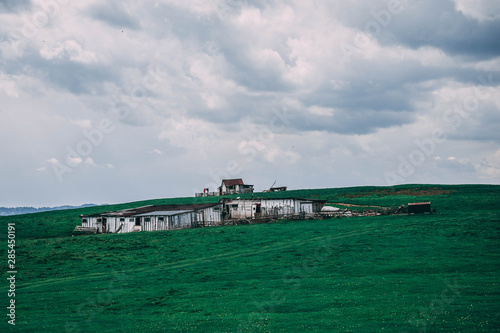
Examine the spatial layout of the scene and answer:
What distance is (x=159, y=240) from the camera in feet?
206

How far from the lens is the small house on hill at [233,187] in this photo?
16888 centimetres

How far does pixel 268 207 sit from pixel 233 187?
84.1 metres

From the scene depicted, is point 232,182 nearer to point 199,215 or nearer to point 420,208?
point 199,215

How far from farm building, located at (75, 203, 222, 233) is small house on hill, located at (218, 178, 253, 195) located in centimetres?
8121

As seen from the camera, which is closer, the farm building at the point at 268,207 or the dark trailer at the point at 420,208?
the dark trailer at the point at 420,208

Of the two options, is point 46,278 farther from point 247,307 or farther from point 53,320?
point 247,307

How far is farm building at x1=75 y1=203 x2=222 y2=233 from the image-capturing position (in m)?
79.4

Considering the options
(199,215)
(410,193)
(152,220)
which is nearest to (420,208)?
(410,193)

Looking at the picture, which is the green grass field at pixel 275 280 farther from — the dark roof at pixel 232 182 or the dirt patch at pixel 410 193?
the dark roof at pixel 232 182

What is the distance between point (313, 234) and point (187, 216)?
1233 inches

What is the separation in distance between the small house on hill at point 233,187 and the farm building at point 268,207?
7935cm

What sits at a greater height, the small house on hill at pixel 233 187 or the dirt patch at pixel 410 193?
the small house on hill at pixel 233 187

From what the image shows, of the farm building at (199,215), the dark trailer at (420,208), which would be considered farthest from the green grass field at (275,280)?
the farm building at (199,215)

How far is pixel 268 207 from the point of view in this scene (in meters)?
86.3
